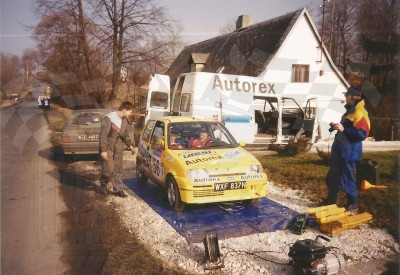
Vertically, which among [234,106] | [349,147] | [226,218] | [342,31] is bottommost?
[226,218]

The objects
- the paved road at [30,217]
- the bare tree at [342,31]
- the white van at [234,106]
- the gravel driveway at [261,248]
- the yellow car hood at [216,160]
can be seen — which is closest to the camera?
the gravel driveway at [261,248]

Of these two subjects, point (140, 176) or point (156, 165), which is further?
point (140, 176)

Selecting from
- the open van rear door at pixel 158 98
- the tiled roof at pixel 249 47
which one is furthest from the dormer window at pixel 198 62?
the open van rear door at pixel 158 98

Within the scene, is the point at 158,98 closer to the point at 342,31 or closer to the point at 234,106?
the point at 234,106

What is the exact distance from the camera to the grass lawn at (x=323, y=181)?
577cm

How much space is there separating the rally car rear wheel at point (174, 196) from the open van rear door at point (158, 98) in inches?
287

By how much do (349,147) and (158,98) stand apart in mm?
9129

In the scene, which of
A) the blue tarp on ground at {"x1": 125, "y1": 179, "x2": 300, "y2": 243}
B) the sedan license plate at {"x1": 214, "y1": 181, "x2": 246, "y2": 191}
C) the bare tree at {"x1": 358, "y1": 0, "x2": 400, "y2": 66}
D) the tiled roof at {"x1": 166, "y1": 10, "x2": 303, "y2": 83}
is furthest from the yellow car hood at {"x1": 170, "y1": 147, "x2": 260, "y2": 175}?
the bare tree at {"x1": 358, "y1": 0, "x2": 400, "y2": 66}

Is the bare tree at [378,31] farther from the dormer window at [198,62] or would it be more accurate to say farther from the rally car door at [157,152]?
the rally car door at [157,152]

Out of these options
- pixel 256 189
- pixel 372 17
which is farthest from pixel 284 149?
pixel 372 17

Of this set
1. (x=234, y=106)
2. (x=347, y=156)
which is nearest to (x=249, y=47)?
(x=234, y=106)

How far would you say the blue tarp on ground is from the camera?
514cm

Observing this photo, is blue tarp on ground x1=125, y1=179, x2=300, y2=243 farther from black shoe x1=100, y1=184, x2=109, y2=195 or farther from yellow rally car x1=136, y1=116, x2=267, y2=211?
black shoe x1=100, y1=184, x2=109, y2=195

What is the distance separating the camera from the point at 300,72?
2009 cm
